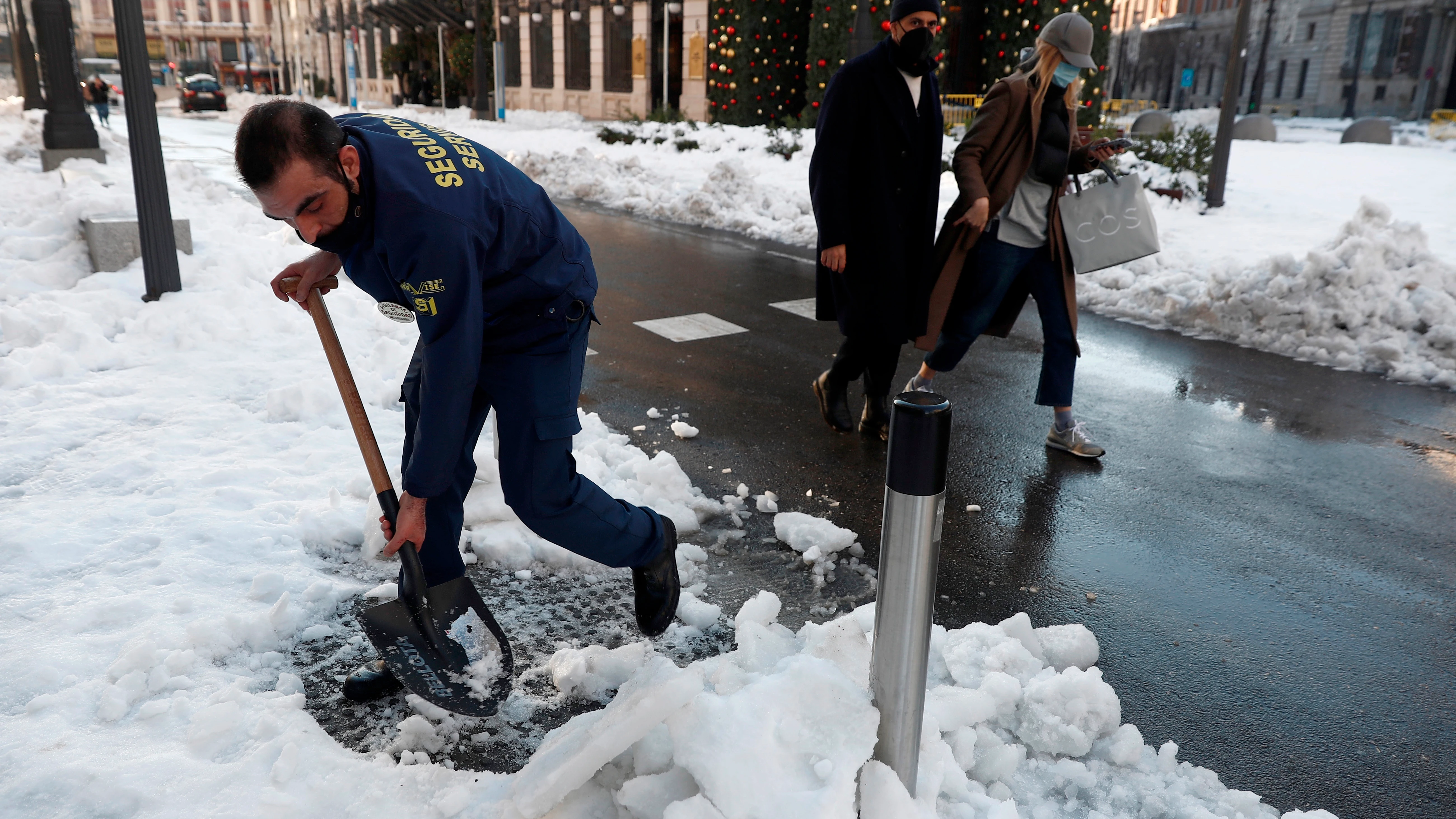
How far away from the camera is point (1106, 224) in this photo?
4527 millimetres

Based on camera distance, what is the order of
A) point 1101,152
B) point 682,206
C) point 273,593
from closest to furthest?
point 273,593 → point 1101,152 → point 682,206

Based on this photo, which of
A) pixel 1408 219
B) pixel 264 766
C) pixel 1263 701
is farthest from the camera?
pixel 1408 219

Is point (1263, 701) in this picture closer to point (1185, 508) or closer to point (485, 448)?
point (1185, 508)

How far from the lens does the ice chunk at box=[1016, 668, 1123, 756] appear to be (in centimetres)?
248

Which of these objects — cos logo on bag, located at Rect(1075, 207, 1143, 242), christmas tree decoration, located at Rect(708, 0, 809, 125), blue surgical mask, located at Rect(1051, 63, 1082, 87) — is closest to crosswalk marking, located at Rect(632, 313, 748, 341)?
cos logo on bag, located at Rect(1075, 207, 1143, 242)

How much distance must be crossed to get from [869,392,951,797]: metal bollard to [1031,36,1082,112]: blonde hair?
9.49 ft

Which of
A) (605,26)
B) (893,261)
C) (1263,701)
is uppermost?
(605,26)

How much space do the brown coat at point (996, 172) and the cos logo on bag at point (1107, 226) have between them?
0.28 ft

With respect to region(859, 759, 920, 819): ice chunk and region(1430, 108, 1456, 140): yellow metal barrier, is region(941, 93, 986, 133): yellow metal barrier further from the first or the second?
region(859, 759, 920, 819): ice chunk

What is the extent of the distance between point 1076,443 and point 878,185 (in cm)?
160

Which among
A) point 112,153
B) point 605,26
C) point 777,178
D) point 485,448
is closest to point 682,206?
point 777,178

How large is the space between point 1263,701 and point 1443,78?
2009 inches

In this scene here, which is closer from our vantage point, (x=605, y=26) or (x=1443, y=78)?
(x=605, y=26)

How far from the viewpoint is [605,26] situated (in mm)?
35031
